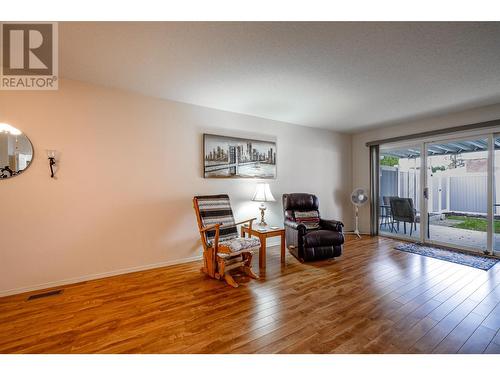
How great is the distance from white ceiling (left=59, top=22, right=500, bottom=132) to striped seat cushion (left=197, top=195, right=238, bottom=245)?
1.50 m

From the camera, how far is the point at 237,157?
3709 mm

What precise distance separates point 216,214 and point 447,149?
178 inches

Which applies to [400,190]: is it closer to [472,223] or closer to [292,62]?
[472,223]

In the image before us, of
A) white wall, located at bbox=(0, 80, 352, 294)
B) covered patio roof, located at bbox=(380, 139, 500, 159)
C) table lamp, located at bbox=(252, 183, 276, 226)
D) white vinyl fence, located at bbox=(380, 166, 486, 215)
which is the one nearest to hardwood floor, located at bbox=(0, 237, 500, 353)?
white wall, located at bbox=(0, 80, 352, 294)

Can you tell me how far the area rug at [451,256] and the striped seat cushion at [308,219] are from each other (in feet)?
5.26

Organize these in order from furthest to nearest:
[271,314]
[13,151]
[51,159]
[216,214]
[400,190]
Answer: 1. [400,190]
2. [216,214]
3. [51,159]
4. [13,151]
5. [271,314]

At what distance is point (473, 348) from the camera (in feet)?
Result: 4.85

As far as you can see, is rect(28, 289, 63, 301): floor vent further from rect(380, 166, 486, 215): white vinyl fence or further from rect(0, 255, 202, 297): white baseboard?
rect(380, 166, 486, 215): white vinyl fence

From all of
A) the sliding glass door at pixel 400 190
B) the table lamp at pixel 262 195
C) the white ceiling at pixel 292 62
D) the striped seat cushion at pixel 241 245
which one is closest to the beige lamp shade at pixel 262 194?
the table lamp at pixel 262 195

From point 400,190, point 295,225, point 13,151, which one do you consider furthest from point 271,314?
point 400,190
